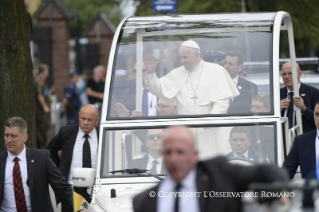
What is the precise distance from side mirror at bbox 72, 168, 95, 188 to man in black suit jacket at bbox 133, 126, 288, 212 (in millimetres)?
2065

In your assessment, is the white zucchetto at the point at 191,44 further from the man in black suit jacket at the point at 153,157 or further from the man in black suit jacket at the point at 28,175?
the man in black suit jacket at the point at 28,175

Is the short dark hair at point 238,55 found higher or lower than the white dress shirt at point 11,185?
higher

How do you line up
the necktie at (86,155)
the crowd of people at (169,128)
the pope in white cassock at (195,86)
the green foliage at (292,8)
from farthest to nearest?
the green foliage at (292,8), the necktie at (86,155), the pope in white cassock at (195,86), the crowd of people at (169,128)

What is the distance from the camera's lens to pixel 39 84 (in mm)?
Result: 15836

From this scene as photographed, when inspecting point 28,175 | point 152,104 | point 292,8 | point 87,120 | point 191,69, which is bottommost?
point 28,175

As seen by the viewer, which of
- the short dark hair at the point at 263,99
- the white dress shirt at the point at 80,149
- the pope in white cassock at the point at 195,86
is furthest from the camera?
the white dress shirt at the point at 80,149

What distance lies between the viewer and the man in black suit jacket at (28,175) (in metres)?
6.98

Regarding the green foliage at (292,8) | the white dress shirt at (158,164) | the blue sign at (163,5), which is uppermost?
the green foliage at (292,8)

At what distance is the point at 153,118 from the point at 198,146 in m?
0.57

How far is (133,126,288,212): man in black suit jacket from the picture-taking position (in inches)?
146

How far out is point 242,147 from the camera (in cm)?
656

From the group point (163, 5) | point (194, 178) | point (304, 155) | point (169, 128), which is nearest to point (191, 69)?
point (169, 128)

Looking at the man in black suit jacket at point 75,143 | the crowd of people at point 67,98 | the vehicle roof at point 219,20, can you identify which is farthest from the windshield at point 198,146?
the crowd of people at point 67,98

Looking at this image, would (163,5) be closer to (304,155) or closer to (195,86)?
(195,86)
